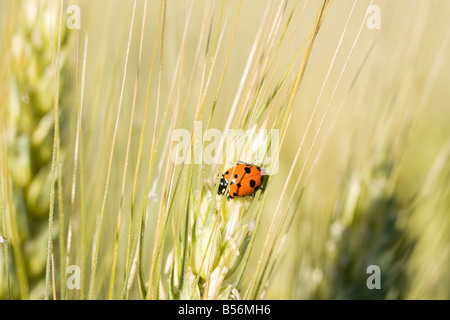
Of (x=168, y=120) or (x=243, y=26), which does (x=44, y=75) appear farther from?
(x=243, y=26)

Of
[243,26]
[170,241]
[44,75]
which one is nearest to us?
[44,75]

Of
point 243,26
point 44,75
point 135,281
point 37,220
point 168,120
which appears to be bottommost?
point 135,281

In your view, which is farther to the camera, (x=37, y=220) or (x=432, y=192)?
(x=432, y=192)

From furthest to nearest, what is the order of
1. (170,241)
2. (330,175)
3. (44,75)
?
(330,175)
(170,241)
(44,75)

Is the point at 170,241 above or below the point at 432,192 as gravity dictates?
below

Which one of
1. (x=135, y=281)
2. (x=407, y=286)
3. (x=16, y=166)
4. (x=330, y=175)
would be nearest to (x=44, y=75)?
(x=16, y=166)
